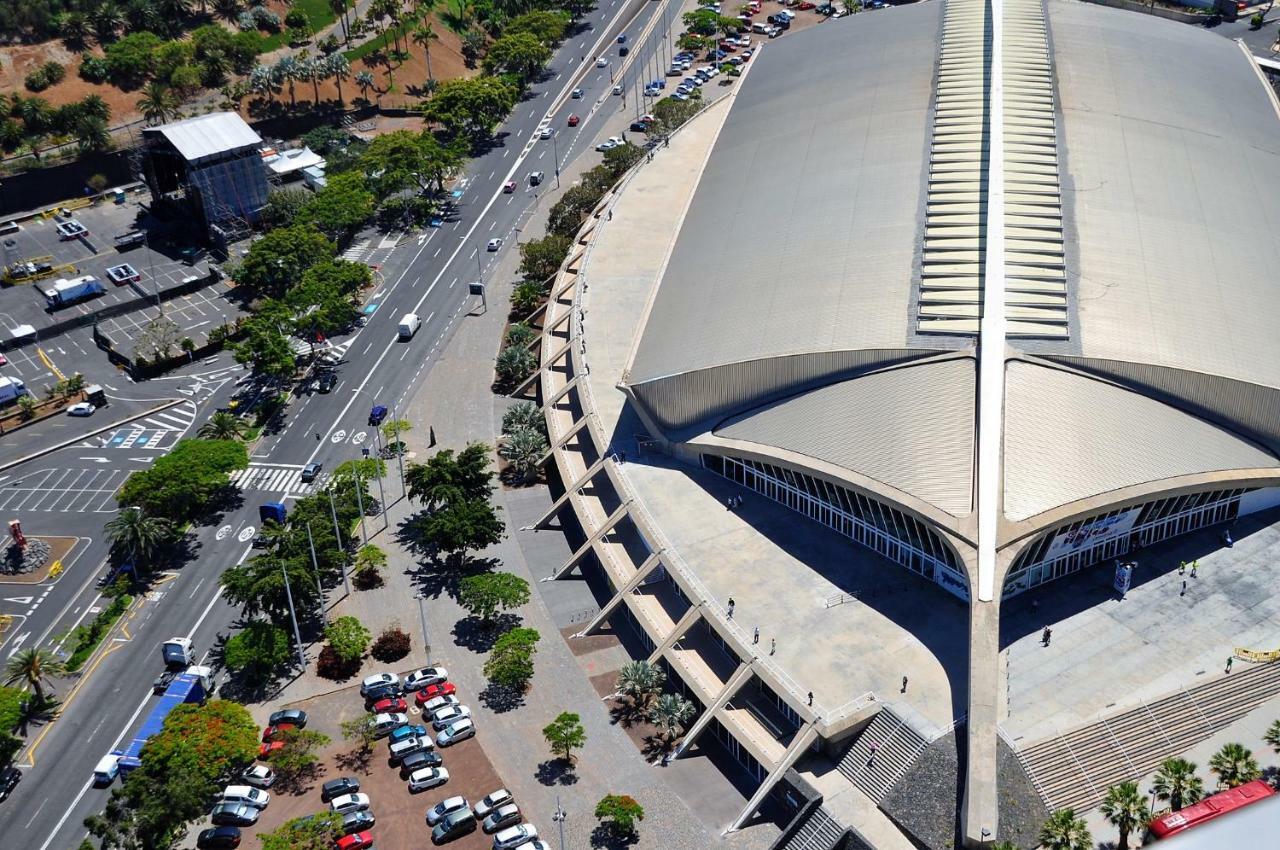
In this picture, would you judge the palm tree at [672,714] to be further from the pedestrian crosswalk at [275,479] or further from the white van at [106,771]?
the pedestrian crosswalk at [275,479]

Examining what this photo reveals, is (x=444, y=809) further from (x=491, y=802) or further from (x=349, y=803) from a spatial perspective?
(x=349, y=803)

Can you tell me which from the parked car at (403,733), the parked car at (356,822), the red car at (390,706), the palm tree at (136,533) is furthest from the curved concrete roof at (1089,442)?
the palm tree at (136,533)

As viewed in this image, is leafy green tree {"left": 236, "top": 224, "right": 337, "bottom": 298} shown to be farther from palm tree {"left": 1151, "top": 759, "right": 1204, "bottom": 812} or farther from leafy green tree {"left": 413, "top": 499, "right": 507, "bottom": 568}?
palm tree {"left": 1151, "top": 759, "right": 1204, "bottom": 812}

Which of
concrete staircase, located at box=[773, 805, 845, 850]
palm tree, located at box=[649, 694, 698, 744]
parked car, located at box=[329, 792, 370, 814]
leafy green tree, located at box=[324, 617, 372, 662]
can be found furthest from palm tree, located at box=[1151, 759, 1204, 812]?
leafy green tree, located at box=[324, 617, 372, 662]

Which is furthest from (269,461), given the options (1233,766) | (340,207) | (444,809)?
(1233,766)

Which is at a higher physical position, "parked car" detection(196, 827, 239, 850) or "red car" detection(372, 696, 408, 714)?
"red car" detection(372, 696, 408, 714)

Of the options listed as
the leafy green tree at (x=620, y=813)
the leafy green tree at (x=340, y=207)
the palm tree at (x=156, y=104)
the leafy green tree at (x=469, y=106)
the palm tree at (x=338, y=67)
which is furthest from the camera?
the palm tree at (x=338, y=67)
